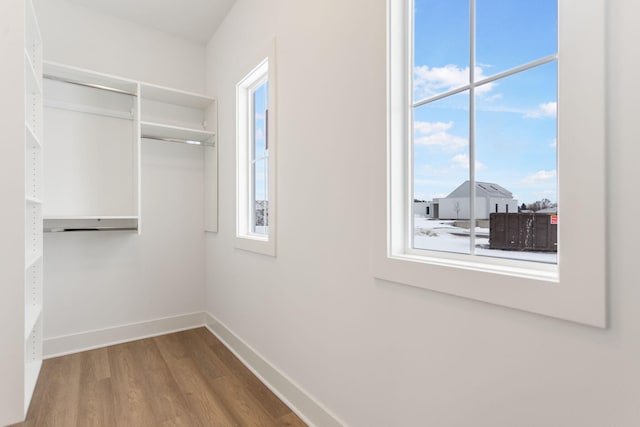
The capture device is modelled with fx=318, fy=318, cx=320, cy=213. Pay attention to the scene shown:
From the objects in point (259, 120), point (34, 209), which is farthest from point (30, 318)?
point (259, 120)

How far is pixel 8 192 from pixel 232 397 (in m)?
1.59

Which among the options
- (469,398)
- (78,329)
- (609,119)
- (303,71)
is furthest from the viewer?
(78,329)

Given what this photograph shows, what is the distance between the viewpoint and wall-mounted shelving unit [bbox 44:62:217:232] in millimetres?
2438

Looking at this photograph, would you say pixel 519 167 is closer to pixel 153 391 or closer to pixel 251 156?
pixel 251 156

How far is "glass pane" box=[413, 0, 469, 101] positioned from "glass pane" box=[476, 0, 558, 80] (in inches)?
2.2

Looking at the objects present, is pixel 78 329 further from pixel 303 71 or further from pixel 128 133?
pixel 303 71

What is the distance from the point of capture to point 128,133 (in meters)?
2.72

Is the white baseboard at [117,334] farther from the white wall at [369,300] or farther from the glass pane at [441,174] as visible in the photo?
the glass pane at [441,174]

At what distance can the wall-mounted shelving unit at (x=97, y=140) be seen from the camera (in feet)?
8.00

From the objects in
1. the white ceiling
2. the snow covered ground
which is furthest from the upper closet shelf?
the snow covered ground

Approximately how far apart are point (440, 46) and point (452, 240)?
0.72m

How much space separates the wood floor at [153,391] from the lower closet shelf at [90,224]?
978 millimetres

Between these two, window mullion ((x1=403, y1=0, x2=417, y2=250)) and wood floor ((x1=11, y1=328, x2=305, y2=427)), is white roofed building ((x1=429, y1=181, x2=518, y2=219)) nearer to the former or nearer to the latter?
window mullion ((x1=403, y1=0, x2=417, y2=250))

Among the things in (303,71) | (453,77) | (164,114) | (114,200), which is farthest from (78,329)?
(453,77)
